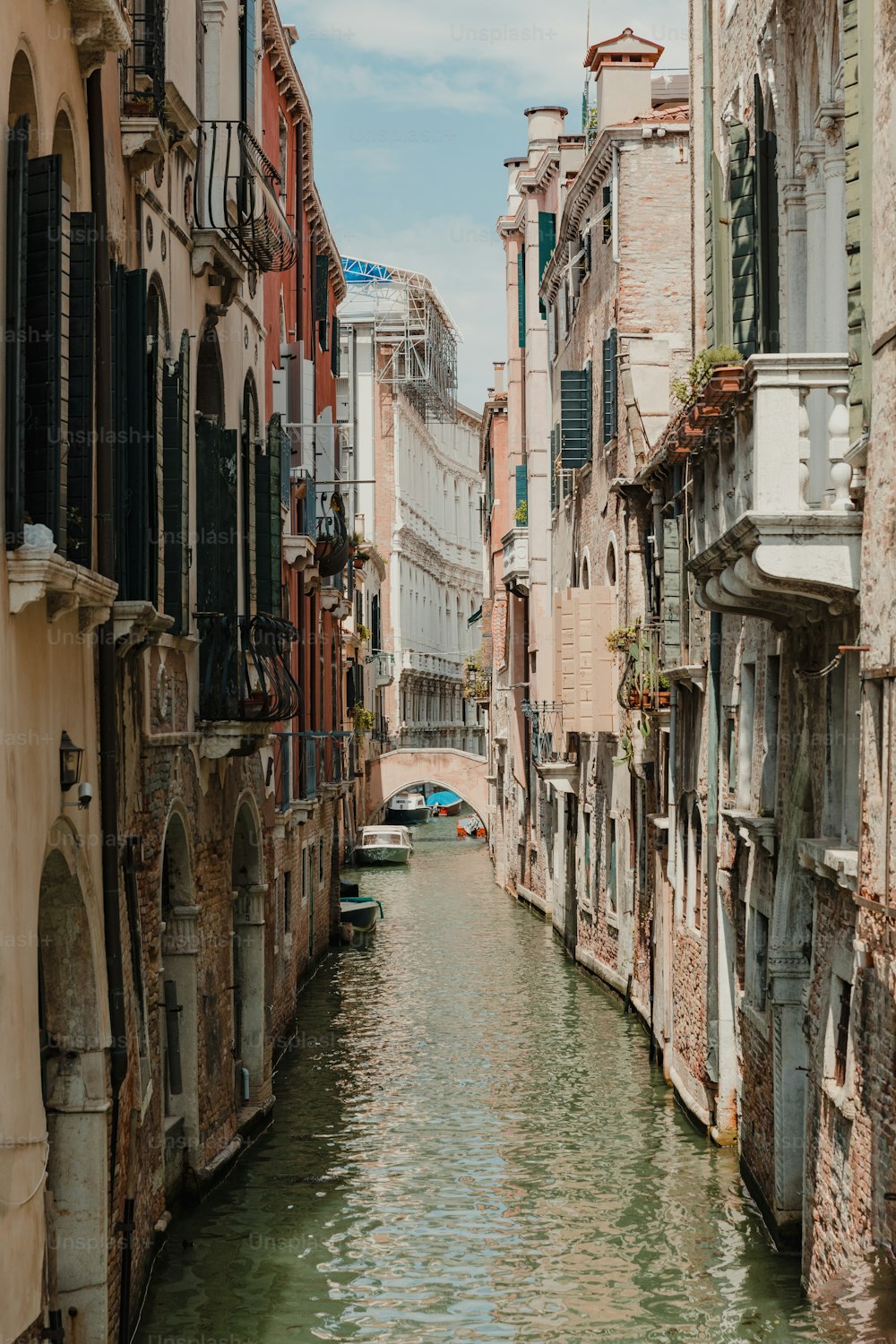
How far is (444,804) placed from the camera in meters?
71.1

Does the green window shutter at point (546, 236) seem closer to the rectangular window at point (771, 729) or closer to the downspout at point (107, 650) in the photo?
the rectangular window at point (771, 729)

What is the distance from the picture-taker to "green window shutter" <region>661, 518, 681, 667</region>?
56.0 ft

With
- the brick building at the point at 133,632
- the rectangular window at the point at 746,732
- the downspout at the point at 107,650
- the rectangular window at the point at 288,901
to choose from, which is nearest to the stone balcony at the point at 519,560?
the rectangular window at the point at 288,901

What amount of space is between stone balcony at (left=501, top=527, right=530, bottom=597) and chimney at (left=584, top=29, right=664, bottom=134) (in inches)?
408

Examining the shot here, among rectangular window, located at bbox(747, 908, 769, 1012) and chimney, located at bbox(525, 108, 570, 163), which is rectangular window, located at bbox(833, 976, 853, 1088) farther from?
chimney, located at bbox(525, 108, 570, 163)

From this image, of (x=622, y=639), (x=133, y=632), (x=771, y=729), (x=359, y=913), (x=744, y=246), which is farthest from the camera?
(x=359, y=913)

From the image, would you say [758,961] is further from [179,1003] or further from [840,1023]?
[179,1003]

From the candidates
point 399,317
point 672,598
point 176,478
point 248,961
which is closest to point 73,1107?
point 176,478

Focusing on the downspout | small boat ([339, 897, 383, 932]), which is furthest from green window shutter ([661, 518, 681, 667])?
small boat ([339, 897, 383, 932])

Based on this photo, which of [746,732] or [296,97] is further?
[296,97]

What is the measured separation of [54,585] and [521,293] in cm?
2911

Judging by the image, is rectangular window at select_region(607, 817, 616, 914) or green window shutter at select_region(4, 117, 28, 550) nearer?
green window shutter at select_region(4, 117, 28, 550)

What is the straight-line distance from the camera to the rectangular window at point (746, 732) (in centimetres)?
1339

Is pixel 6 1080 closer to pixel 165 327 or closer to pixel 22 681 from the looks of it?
pixel 22 681
